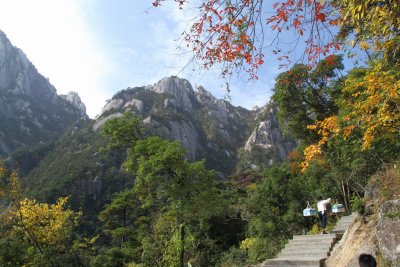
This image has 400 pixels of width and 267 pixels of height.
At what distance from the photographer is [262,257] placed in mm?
Result: 12812

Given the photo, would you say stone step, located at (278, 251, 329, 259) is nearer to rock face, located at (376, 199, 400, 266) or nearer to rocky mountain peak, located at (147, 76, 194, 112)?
rock face, located at (376, 199, 400, 266)

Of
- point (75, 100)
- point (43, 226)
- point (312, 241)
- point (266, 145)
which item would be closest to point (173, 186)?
point (312, 241)

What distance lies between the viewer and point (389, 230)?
6008mm

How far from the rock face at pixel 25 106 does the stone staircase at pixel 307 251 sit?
10256cm

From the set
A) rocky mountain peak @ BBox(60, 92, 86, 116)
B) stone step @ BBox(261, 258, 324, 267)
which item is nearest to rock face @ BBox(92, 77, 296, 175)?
rocky mountain peak @ BBox(60, 92, 86, 116)

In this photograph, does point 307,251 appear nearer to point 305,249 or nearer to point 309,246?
point 305,249

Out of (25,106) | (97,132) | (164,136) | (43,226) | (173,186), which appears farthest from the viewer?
(25,106)

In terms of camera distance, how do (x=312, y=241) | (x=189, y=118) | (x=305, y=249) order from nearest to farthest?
(x=305, y=249)
(x=312, y=241)
(x=189, y=118)

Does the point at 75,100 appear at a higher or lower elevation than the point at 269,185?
higher

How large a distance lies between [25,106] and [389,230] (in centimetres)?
12660

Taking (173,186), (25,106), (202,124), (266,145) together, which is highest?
(25,106)

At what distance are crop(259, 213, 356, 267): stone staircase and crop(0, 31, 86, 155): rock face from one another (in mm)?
102560

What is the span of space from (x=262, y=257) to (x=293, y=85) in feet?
48.0

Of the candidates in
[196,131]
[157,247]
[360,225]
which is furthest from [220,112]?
[360,225]
